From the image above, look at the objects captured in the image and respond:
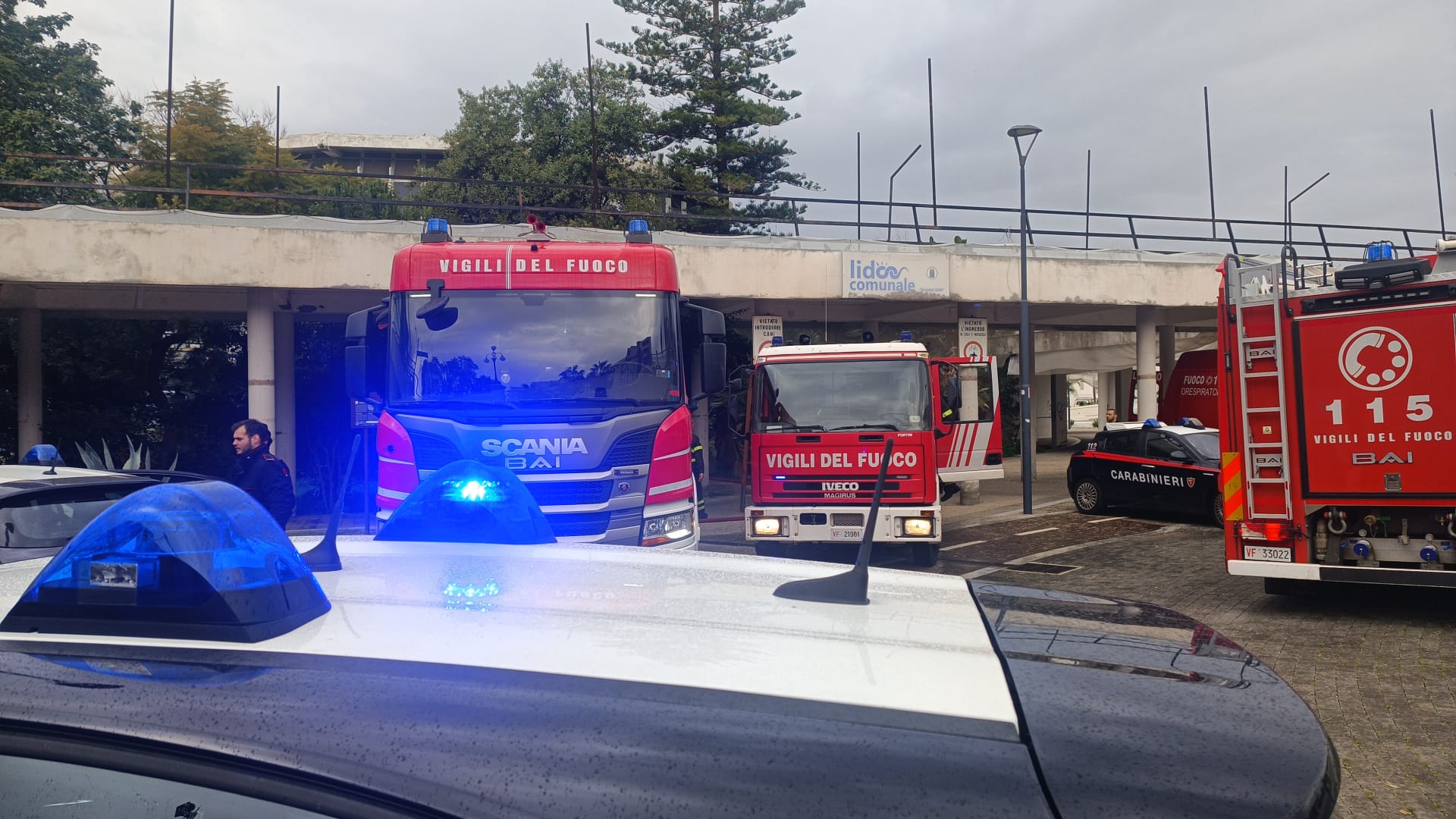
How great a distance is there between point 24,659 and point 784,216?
3623 centimetres

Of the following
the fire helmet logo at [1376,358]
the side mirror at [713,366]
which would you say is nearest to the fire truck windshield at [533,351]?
the side mirror at [713,366]

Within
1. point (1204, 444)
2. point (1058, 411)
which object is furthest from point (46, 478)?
point (1058, 411)

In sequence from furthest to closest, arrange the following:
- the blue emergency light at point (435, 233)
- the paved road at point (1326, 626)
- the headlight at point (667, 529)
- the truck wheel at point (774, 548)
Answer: the truck wheel at point (774, 548)
the blue emergency light at point (435, 233)
the headlight at point (667, 529)
the paved road at point (1326, 626)

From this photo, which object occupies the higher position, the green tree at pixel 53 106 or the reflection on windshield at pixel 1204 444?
the green tree at pixel 53 106

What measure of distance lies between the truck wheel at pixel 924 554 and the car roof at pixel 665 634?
1049 cm

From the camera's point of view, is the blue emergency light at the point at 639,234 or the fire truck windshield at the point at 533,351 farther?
the blue emergency light at the point at 639,234

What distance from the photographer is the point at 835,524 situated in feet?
39.1

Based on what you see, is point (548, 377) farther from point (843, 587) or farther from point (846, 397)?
point (843, 587)

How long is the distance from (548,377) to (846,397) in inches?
191

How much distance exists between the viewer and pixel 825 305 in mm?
21422

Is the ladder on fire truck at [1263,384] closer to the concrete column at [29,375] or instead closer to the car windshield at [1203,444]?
the car windshield at [1203,444]

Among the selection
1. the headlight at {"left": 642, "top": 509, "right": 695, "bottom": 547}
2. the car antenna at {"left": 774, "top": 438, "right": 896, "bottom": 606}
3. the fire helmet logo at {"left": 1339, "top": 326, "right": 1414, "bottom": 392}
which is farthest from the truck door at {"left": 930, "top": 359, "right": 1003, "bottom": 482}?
the car antenna at {"left": 774, "top": 438, "right": 896, "bottom": 606}

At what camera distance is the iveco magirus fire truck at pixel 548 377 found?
7609 millimetres

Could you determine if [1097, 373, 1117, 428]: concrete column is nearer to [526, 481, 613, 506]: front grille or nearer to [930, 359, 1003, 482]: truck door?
[930, 359, 1003, 482]: truck door
